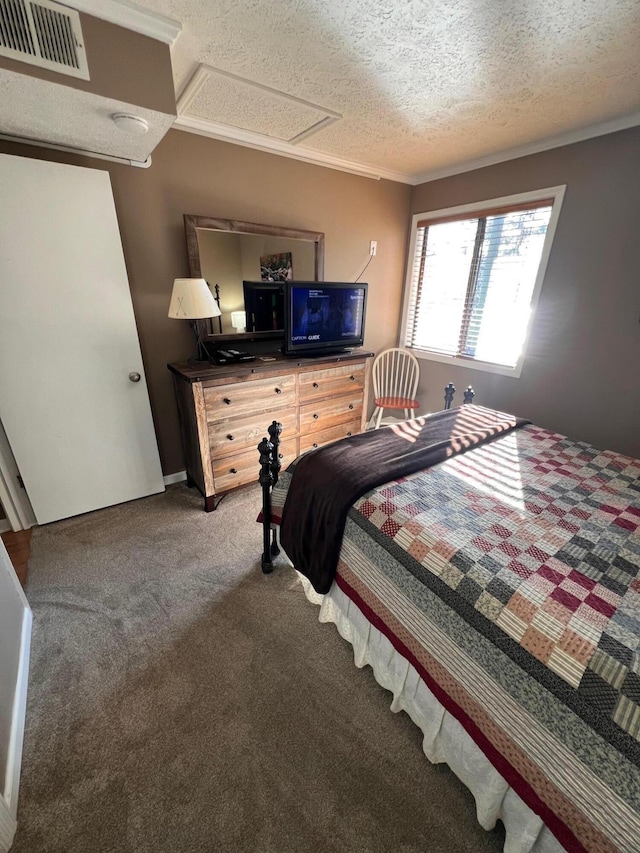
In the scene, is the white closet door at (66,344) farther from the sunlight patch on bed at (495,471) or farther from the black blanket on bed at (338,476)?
the sunlight patch on bed at (495,471)

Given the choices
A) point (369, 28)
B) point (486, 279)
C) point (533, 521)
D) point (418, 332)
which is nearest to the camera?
point (533, 521)

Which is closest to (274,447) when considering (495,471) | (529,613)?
(495,471)

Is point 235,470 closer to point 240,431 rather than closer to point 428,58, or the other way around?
point 240,431

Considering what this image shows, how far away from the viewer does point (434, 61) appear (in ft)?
5.05

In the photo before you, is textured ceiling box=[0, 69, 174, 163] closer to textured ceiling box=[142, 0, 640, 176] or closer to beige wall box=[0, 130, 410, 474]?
beige wall box=[0, 130, 410, 474]

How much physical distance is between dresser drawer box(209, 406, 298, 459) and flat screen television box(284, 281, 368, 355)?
52 centimetres

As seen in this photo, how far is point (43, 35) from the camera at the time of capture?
1181mm

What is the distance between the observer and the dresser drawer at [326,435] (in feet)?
9.24

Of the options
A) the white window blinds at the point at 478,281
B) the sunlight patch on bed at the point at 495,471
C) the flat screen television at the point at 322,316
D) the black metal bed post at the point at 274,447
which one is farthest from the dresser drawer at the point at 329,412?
the sunlight patch on bed at the point at 495,471

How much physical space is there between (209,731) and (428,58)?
9.45ft

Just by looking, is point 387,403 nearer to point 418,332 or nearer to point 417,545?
point 418,332

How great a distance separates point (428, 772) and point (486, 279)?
316cm

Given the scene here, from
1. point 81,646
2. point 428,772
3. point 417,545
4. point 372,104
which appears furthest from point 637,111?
point 81,646

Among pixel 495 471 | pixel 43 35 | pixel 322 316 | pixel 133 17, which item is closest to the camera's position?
pixel 43 35
